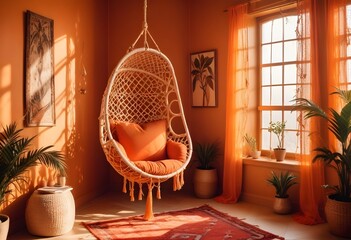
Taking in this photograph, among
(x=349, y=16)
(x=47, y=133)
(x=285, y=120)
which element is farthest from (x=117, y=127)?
(x=349, y=16)

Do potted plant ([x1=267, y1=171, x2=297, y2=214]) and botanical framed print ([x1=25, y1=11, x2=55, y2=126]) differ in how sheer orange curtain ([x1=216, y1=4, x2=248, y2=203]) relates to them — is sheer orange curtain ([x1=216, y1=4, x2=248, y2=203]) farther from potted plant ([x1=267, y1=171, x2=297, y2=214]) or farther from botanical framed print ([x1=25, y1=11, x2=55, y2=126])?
botanical framed print ([x1=25, y1=11, x2=55, y2=126])

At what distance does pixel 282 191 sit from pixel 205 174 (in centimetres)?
100

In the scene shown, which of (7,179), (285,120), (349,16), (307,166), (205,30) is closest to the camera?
(7,179)

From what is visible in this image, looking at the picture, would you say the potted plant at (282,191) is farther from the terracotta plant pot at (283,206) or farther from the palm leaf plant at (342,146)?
the palm leaf plant at (342,146)

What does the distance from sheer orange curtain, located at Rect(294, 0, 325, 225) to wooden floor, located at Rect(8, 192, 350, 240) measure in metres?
0.20

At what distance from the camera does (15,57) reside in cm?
287

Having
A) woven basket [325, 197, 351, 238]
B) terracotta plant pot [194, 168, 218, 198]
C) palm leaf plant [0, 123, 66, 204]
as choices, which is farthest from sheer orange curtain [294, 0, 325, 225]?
palm leaf plant [0, 123, 66, 204]

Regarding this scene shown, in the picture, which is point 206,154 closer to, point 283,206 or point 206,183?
point 206,183

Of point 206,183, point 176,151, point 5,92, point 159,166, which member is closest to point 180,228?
point 159,166

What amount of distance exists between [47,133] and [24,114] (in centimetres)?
37

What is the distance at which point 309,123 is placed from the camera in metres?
3.35

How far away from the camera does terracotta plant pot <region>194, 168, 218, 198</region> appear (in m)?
4.13

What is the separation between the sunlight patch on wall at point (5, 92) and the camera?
2.74m

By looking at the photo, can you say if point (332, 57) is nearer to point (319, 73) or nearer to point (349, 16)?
point (319, 73)
